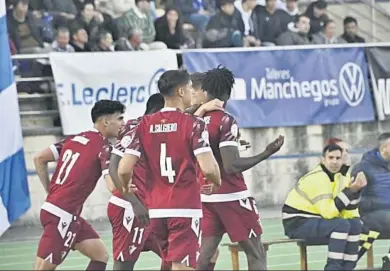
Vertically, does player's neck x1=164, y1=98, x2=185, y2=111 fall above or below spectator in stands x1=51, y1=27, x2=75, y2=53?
below

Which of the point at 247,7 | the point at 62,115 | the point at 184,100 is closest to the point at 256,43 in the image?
the point at 247,7

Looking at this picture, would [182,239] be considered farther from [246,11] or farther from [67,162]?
[246,11]

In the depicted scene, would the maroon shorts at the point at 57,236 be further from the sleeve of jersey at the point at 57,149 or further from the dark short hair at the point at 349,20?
the dark short hair at the point at 349,20

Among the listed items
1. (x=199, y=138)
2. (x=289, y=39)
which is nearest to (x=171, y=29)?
(x=289, y=39)

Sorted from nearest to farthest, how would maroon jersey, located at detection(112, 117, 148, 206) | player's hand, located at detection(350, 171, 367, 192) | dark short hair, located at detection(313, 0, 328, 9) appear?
maroon jersey, located at detection(112, 117, 148, 206), player's hand, located at detection(350, 171, 367, 192), dark short hair, located at detection(313, 0, 328, 9)

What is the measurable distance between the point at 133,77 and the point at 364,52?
4.66 m

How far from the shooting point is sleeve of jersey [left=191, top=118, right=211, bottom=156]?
8047 millimetres

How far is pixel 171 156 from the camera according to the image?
8227 millimetres

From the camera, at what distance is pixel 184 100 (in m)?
8.36

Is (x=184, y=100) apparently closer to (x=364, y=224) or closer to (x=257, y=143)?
(x=364, y=224)

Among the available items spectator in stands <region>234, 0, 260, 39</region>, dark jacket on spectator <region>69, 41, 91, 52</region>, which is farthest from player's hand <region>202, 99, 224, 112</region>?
spectator in stands <region>234, 0, 260, 39</region>

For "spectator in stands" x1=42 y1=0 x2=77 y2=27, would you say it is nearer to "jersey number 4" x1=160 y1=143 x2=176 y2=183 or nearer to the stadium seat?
the stadium seat

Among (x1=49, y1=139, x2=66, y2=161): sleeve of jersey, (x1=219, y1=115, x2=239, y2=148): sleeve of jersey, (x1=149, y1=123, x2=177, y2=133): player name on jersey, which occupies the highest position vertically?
(x1=149, y1=123, x2=177, y2=133): player name on jersey

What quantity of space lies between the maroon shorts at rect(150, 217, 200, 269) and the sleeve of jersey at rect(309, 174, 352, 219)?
9.67ft
